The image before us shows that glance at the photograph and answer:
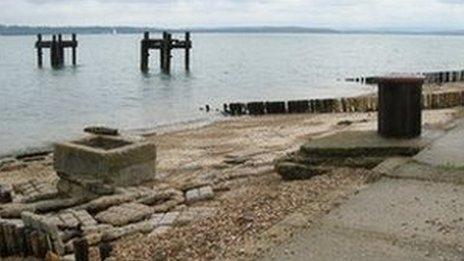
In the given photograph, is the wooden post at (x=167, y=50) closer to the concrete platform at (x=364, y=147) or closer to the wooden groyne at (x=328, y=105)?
the wooden groyne at (x=328, y=105)

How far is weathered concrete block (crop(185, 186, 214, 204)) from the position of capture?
12.2 metres

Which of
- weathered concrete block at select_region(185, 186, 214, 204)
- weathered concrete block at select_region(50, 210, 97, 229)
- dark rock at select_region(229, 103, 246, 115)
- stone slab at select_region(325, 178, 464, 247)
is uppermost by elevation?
stone slab at select_region(325, 178, 464, 247)

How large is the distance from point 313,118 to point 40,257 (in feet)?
71.4

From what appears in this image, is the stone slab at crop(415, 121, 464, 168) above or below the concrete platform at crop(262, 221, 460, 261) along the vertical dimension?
above

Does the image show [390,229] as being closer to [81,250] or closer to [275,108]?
[81,250]

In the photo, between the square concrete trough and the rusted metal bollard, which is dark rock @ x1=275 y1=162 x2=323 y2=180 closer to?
the rusted metal bollard

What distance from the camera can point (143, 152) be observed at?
14289 mm

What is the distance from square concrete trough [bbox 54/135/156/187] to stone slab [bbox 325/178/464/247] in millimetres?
5941

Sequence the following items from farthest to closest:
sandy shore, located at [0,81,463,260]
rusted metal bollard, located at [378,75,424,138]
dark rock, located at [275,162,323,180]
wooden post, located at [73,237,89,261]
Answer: rusted metal bollard, located at [378,75,424,138] → dark rock, located at [275,162,323,180] → wooden post, located at [73,237,89,261] → sandy shore, located at [0,81,463,260]

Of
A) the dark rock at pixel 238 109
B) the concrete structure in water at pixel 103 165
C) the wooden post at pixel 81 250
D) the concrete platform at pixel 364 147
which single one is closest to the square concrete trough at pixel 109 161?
the concrete structure in water at pixel 103 165

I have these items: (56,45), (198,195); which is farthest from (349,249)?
(56,45)

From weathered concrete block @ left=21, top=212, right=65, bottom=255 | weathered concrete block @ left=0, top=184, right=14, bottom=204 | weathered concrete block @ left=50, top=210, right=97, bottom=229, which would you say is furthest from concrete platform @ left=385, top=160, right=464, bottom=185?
weathered concrete block @ left=0, top=184, right=14, bottom=204

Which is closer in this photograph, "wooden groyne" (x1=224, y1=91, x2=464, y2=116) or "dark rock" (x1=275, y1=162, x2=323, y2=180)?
"dark rock" (x1=275, y1=162, x2=323, y2=180)

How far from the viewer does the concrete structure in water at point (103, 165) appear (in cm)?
1350
